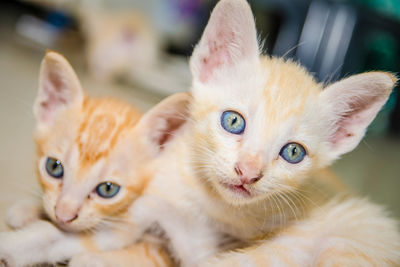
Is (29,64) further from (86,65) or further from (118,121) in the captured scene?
(118,121)

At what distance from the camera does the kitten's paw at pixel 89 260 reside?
37.8 inches

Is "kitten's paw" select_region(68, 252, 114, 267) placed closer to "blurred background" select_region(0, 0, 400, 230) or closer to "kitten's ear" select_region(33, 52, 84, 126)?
"kitten's ear" select_region(33, 52, 84, 126)

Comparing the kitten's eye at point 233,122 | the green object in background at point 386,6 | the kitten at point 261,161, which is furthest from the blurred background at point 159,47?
the kitten's eye at point 233,122

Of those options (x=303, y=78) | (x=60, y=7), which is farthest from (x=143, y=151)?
(x=60, y=7)

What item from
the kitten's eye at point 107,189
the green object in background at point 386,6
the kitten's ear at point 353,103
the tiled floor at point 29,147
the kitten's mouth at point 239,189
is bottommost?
the tiled floor at point 29,147

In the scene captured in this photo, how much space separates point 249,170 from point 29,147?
103cm

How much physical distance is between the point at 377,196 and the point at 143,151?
1.55 m

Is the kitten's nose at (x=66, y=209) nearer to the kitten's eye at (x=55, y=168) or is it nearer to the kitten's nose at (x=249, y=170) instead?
the kitten's eye at (x=55, y=168)

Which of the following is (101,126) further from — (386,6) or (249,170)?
(386,6)

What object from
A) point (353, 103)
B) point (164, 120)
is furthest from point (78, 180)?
point (353, 103)

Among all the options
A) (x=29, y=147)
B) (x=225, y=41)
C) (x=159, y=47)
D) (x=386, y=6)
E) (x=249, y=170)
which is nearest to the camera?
(x=249, y=170)

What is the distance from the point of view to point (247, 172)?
897 mm

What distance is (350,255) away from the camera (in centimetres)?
97

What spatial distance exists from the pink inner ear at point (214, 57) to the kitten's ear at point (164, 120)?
0.27 feet
